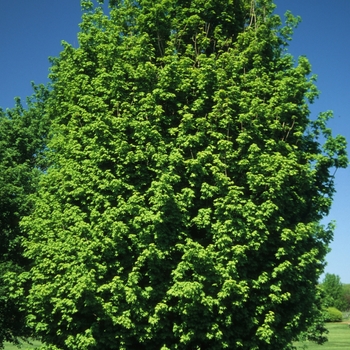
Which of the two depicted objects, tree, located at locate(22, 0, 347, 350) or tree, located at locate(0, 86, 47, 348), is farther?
tree, located at locate(0, 86, 47, 348)

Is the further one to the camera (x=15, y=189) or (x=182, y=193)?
(x=15, y=189)

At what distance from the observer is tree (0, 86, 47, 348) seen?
2419 centimetres

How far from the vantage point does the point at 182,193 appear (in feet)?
53.8

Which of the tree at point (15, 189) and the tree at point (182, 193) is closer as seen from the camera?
the tree at point (182, 193)

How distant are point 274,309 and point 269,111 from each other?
25.5 feet

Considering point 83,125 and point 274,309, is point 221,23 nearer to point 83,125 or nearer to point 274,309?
point 83,125

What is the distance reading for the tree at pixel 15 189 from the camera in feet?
79.4

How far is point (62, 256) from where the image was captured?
16344mm

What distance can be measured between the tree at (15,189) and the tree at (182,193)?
548 cm

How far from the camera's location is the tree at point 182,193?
15.7m

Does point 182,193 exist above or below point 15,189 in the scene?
below

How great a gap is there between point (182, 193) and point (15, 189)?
12084 millimetres

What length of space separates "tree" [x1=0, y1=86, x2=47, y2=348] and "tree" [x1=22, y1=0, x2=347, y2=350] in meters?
5.48

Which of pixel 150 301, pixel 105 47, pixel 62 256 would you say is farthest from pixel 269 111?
pixel 62 256
